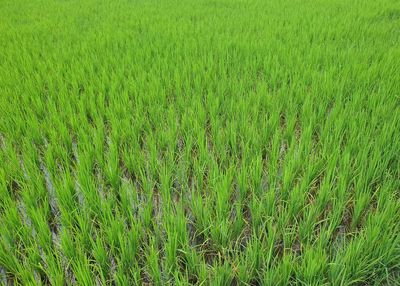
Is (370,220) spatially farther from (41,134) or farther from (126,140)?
(41,134)

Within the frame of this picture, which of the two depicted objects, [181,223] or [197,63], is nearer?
[181,223]

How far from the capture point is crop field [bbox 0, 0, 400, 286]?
0.90 metres

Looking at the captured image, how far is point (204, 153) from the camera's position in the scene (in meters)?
1.33

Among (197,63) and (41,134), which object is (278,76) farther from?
(41,134)

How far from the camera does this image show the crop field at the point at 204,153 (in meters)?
0.90

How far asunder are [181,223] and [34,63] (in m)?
2.26

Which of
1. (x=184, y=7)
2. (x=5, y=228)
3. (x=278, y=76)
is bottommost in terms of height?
(x=5, y=228)

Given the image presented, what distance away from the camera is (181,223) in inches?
36.8

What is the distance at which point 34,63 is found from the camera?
2.52 meters

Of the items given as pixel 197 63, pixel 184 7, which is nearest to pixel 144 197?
pixel 197 63

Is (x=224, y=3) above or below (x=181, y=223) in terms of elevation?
above

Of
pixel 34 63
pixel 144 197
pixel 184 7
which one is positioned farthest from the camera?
pixel 184 7

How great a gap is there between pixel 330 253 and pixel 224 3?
4.17 m

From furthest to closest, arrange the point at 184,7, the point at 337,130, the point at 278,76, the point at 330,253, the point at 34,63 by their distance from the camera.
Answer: the point at 184,7, the point at 34,63, the point at 278,76, the point at 337,130, the point at 330,253
